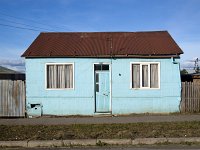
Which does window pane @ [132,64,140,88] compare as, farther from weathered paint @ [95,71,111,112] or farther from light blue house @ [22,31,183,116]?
weathered paint @ [95,71,111,112]

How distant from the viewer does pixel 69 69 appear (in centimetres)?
1580

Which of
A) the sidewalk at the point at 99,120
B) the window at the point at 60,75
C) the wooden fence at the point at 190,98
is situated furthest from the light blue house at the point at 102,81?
the sidewalk at the point at 99,120

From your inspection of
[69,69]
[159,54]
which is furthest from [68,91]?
[159,54]

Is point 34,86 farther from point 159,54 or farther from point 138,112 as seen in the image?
point 159,54

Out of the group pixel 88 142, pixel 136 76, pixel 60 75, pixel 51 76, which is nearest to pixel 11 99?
pixel 51 76

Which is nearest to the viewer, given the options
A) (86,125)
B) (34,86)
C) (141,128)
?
(141,128)

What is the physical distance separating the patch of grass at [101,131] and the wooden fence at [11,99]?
2.95 meters

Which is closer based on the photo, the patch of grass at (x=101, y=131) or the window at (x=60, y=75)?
the patch of grass at (x=101, y=131)

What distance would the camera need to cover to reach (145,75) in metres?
15.9

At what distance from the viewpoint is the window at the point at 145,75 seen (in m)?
15.8

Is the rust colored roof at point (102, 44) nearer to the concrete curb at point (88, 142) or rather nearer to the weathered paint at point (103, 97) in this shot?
the weathered paint at point (103, 97)

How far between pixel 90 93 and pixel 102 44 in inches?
107

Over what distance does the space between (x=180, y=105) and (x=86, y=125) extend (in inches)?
224

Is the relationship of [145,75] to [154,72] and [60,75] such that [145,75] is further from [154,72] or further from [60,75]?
[60,75]
